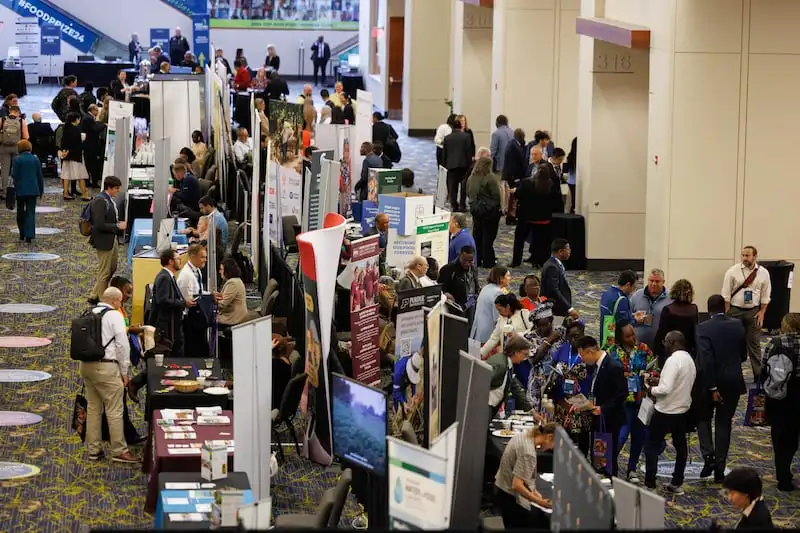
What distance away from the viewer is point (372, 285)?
32.3 ft

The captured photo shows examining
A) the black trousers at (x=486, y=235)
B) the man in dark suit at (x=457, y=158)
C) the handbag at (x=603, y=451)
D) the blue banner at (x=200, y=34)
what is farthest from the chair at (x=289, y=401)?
the blue banner at (x=200, y=34)

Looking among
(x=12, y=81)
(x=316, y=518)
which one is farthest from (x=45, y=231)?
(x=12, y=81)

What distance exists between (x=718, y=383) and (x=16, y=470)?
4.74 m

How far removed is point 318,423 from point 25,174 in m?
8.08

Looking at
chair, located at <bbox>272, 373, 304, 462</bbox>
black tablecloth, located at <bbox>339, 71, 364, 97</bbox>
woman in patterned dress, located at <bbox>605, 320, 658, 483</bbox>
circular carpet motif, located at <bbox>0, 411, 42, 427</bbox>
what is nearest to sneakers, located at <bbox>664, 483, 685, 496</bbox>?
woman in patterned dress, located at <bbox>605, 320, 658, 483</bbox>

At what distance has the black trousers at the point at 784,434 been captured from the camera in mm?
8945

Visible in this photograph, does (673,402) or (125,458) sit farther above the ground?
(673,402)

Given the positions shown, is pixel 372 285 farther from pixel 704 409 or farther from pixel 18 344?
pixel 18 344

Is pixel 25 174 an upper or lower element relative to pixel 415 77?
lower

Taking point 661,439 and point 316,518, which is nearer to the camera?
point 316,518

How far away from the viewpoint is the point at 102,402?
9250 millimetres

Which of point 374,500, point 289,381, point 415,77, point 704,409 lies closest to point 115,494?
point 289,381

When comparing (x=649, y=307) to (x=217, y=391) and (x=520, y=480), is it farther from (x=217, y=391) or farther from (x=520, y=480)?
(x=217, y=391)

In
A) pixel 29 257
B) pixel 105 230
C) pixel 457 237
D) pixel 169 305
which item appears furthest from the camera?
pixel 29 257
